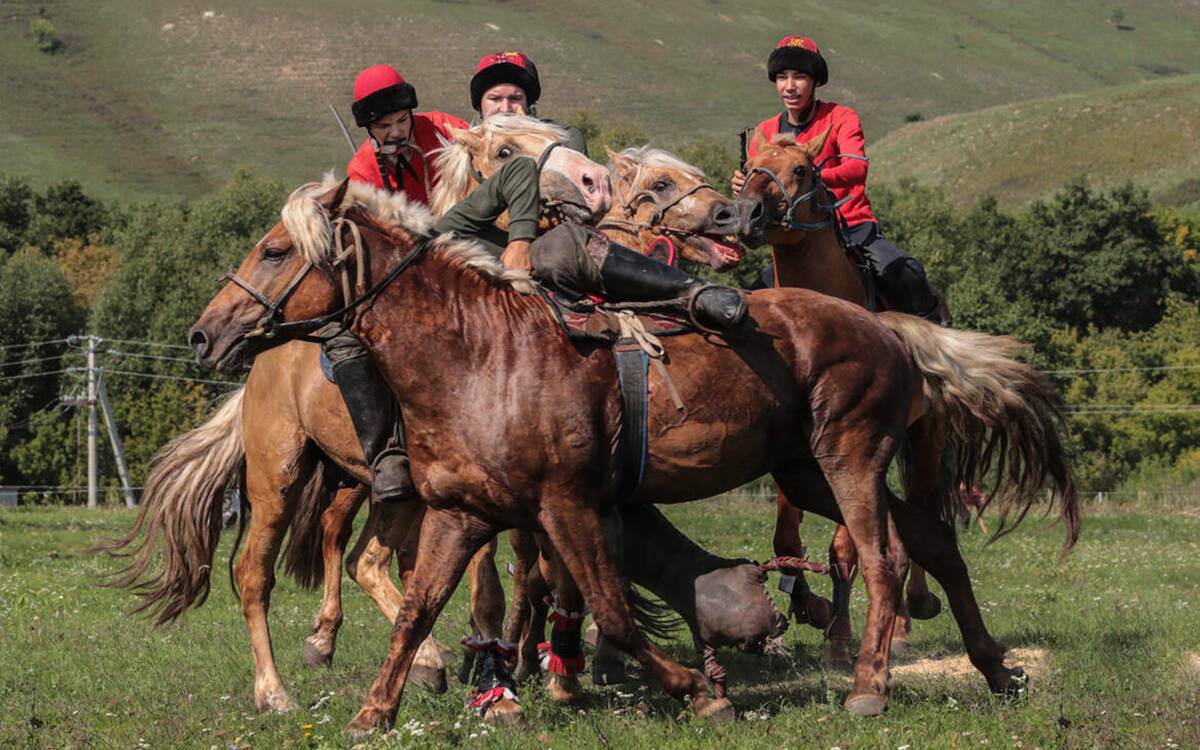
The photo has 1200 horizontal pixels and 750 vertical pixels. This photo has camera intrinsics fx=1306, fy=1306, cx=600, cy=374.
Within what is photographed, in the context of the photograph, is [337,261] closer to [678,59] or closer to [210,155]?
[210,155]

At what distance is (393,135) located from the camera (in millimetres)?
7195

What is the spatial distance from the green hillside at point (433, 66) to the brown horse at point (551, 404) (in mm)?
90823

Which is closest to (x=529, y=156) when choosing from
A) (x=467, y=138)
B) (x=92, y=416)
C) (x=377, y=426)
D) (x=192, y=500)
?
(x=467, y=138)

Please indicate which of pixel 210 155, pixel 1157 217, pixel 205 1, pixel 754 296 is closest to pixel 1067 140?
pixel 1157 217

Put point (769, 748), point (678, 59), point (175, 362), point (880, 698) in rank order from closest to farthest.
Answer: point (769, 748), point (880, 698), point (175, 362), point (678, 59)

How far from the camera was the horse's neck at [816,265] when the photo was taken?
7.59 m

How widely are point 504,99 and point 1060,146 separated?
3937 inches

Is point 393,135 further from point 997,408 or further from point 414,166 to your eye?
point 997,408

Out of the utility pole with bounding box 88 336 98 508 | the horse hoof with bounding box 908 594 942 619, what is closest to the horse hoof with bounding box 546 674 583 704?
the horse hoof with bounding box 908 594 942 619

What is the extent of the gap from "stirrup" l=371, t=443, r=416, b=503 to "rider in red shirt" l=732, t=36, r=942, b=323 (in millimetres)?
3194

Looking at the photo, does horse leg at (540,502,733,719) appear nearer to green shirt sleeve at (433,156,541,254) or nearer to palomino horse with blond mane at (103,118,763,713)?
palomino horse with blond mane at (103,118,763,713)

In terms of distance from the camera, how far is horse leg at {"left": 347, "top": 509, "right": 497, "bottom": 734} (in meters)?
5.56

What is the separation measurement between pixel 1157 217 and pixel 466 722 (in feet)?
238

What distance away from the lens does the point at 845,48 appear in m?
144
